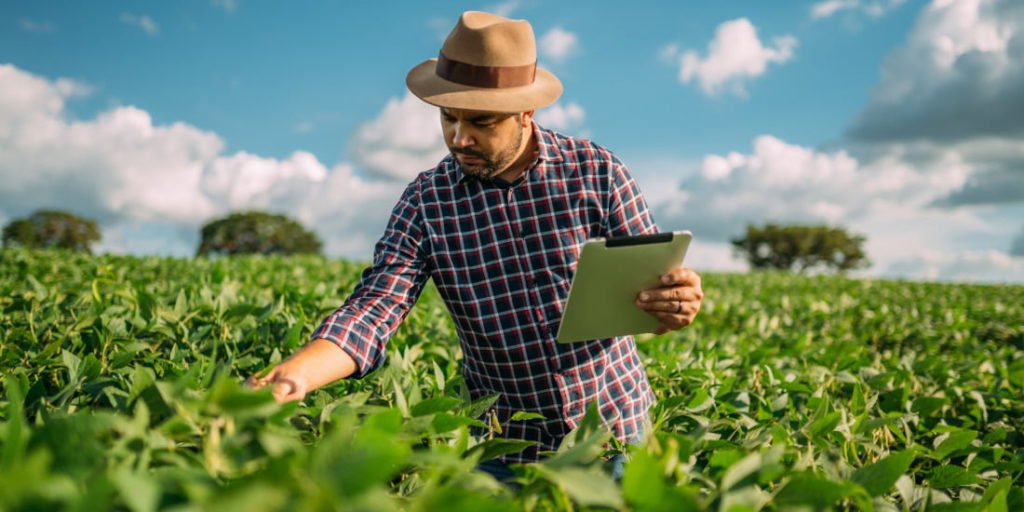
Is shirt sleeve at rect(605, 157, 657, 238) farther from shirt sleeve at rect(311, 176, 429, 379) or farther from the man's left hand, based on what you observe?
shirt sleeve at rect(311, 176, 429, 379)

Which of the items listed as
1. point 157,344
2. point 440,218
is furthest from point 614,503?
point 157,344

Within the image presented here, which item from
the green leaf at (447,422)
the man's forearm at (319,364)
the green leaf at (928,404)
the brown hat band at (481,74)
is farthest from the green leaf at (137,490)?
the green leaf at (928,404)

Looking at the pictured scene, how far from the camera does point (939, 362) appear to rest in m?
4.21

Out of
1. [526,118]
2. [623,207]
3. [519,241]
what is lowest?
[519,241]

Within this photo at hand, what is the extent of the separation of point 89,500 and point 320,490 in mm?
272

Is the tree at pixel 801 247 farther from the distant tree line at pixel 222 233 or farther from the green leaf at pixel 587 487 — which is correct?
the green leaf at pixel 587 487

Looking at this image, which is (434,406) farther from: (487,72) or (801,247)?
(801,247)

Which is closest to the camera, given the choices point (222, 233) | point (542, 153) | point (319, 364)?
point (319, 364)

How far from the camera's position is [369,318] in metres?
2.30

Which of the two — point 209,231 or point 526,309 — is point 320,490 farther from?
point 209,231

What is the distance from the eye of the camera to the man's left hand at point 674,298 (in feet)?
7.56

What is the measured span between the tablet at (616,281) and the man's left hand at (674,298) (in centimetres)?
Answer: 3

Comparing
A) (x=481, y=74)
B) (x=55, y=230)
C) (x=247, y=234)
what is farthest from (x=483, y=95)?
(x=247, y=234)

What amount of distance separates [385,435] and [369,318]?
4.40 ft
